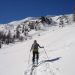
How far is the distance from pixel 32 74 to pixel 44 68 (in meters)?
0.92

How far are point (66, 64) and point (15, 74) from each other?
5.25 m

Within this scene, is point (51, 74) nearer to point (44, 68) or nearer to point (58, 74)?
point (58, 74)

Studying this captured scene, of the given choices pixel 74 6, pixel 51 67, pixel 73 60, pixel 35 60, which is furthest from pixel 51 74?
pixel 74 6

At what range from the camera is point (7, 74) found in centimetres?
1758

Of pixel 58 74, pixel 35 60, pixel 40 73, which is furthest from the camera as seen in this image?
pixel 35 60

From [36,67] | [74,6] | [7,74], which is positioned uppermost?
[74,6]

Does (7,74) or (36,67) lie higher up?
(36,67)

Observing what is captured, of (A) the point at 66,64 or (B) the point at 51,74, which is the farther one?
(A) the point at 66,64

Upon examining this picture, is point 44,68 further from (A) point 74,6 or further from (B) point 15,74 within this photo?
(A) point 74,6

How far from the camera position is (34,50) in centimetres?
1603

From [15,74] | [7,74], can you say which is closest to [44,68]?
[15,74]

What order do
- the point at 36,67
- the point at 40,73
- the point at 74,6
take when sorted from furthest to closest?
the point at 74,6, the point at 36,67, the point at 40,73

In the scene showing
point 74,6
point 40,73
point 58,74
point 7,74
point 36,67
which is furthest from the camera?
point 74,6

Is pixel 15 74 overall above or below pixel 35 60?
below
